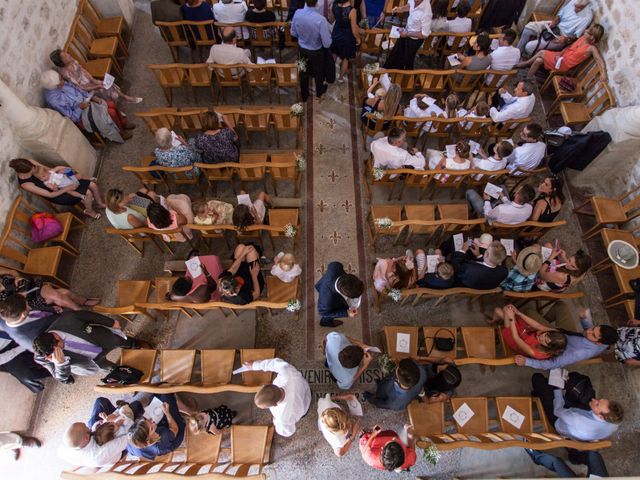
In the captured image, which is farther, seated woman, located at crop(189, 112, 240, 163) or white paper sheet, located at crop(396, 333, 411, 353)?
seated woman, located at crop(189, 112, 240, 163)

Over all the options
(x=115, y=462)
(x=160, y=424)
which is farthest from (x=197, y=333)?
(x=115, y=462)

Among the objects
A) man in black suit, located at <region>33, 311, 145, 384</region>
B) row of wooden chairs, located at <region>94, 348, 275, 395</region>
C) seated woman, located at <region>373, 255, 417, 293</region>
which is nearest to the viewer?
man in black suit, located at <region>33, 311, 145, 384</region>

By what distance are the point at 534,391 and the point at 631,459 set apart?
1.29 metres

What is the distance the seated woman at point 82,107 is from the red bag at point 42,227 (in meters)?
1.56

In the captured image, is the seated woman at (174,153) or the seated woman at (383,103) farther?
the seated woman at (383,103)

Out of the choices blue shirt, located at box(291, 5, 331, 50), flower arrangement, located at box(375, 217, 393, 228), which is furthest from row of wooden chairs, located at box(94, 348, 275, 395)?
blue shirt, located at box(291, 5, 331, 50)

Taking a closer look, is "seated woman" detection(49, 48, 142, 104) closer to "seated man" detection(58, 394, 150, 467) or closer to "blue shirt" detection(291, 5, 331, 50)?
"blue shirt" detection(291, 5, 331, 50)

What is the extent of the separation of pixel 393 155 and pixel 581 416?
3534mm

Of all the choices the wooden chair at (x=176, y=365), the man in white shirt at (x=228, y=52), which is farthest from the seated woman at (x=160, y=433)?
the man in white shirt at (x=228, y=52)

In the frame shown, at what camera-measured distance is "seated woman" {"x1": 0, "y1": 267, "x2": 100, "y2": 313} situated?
4035mm

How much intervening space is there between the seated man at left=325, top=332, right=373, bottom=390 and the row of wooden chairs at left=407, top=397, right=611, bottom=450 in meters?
0.75

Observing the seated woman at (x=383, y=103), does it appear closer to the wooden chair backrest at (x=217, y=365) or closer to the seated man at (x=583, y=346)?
the seated man at (x=583, y=346)

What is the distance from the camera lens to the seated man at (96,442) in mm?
3260

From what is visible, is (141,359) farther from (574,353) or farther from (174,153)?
(574,353)
